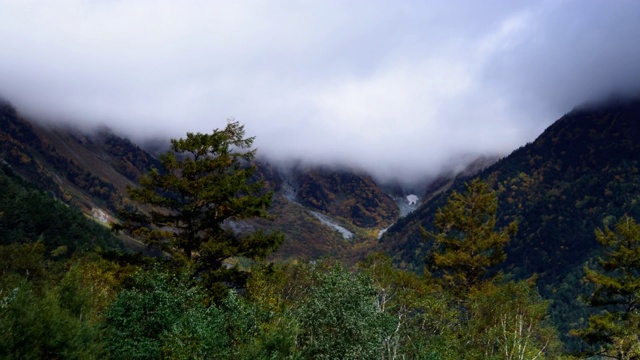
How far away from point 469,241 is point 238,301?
2577cm

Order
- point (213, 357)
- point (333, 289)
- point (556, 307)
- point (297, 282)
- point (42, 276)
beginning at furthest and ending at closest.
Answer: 1. point (556, 307)
2. point (42, 276)
3. point (297, 282)
4. point (333, 289)
5. point (213, 357)

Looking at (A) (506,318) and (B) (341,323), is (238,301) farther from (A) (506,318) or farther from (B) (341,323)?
(A) (506,318)

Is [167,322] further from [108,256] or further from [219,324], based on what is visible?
[108,256]

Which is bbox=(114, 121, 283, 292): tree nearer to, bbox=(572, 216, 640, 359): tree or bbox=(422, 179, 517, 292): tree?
bbox=(422, 179, 517, 292): tree


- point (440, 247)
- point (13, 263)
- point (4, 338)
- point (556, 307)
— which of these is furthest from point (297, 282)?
point (556, 307)

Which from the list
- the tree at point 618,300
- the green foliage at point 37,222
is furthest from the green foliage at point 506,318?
the green foliage at point 37,222

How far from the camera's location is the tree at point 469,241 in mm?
42156

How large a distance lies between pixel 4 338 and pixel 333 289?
1651 cm

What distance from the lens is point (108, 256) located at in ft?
97.9

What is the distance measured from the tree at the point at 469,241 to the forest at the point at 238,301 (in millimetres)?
197

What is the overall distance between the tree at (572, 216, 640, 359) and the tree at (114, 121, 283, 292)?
23.3 m

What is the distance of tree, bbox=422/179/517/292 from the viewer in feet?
138

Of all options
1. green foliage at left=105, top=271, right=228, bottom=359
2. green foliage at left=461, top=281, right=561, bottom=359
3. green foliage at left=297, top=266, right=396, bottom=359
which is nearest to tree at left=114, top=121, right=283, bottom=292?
green foliage at left=105, top=271, right=228, bottom=359

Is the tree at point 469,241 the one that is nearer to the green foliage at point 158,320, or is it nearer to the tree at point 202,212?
the tree at point 202,212
